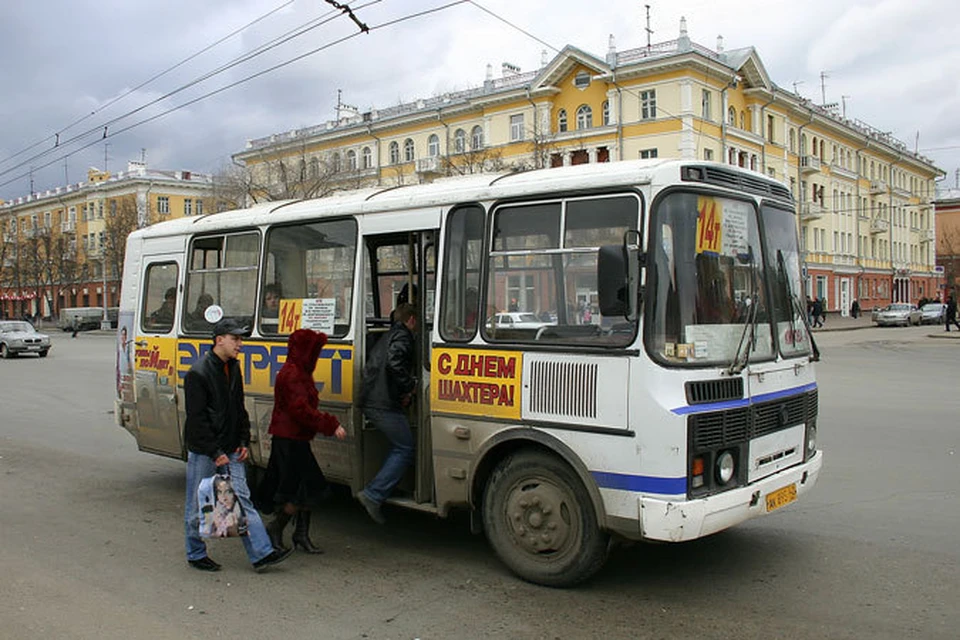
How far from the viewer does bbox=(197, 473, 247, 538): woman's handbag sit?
218 inches

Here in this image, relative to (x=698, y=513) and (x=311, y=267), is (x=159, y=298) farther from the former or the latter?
(x=698, y=513)

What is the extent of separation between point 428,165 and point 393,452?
5158cm

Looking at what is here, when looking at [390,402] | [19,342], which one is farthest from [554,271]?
[19,342]

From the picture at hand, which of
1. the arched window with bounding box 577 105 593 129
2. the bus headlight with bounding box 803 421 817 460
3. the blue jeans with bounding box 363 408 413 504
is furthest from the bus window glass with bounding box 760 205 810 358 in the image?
the arched window with bounding box 577 105 593 129

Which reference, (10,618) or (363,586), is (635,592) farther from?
(10,618)

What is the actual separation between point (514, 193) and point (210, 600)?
3243 mm

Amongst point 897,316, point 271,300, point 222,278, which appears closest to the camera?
point 271,300

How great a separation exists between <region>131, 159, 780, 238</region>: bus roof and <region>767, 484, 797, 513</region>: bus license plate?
207 centimetres

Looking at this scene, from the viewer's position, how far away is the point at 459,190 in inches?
226

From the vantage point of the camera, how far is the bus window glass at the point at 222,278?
23.9 ft

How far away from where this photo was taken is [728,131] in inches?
1991

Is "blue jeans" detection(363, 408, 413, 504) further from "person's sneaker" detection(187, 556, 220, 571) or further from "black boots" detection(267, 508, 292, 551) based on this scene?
"person's sneaker" detection(187, 556, 220, 571)

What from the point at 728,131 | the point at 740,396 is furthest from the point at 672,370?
the point at 728,131

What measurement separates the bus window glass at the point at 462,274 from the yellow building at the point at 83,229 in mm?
57348
